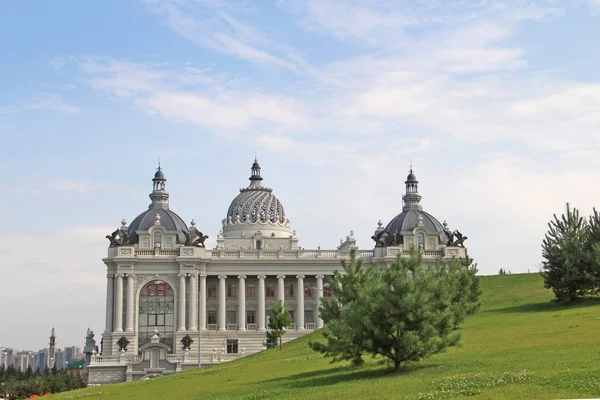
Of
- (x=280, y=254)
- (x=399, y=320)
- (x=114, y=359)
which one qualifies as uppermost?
(x=280, y=254)

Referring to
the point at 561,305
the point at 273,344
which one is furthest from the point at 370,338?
the point at 273,344

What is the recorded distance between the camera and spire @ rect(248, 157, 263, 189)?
121 m

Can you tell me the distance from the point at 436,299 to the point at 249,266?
6564 cm

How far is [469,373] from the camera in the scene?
3353 cm

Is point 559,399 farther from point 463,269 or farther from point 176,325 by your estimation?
point 176,325

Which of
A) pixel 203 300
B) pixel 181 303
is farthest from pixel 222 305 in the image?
pixel 181 303

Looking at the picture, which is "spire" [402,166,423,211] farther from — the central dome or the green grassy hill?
the green grassy hill

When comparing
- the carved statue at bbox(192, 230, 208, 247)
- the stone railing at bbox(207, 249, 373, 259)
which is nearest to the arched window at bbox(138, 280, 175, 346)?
the carved statue at bbox(192, 230, 208, 247)

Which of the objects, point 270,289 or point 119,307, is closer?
point 119,307

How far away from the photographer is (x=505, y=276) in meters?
101

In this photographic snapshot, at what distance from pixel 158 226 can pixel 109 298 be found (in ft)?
34.2

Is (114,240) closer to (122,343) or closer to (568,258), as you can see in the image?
(122,343)

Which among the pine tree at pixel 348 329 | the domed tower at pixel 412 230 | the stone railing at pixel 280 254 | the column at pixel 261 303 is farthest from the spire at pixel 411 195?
the pine tree at pixel 348 329

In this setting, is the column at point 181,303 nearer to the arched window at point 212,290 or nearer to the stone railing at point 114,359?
the arched window at point 212,290
